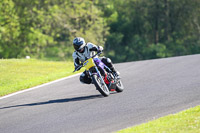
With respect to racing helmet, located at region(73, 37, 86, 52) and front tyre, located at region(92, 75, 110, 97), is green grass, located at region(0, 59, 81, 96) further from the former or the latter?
front tyre, located at region(92, 75, 110, 97)

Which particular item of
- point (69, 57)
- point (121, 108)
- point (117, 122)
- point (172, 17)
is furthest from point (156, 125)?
point (172, 17)

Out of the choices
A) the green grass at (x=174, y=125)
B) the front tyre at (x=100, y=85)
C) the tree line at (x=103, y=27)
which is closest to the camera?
the green grass at (x=174, y=125)

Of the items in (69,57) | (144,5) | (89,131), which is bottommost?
(69,57)

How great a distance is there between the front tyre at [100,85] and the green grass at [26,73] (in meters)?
4.25

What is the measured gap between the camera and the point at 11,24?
42.3m

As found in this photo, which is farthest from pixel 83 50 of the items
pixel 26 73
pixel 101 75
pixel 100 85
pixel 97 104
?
pixel 26 73

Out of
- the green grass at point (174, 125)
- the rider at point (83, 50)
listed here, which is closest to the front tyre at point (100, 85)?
the rider at point (83, 50)

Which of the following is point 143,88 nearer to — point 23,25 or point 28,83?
point 28,83

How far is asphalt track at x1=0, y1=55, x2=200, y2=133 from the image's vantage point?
904 centimetres

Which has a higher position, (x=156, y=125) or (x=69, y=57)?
(x=156, y=125)

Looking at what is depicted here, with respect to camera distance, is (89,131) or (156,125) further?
(89,131)

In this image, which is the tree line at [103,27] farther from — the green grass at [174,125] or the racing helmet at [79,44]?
the green grass at [174,125]

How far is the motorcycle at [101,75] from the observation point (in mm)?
11703

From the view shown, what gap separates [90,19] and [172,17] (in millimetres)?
11405
